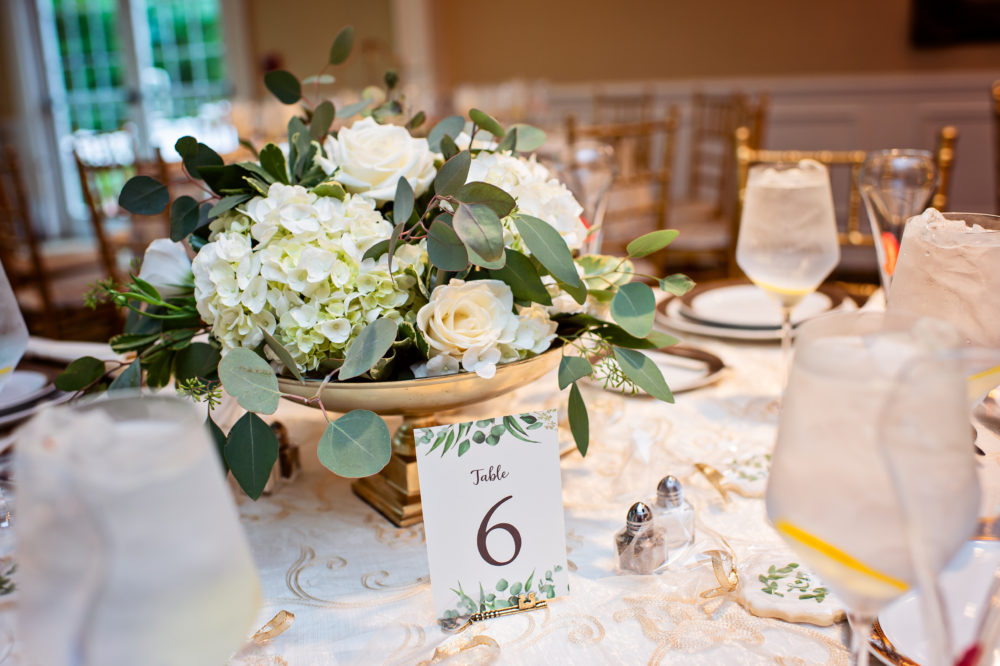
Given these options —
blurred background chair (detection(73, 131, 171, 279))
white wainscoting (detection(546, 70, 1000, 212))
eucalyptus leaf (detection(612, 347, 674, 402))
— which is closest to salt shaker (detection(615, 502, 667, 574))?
eucalyptus leaf (detection(612, 347, 674, 402))

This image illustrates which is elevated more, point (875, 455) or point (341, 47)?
point (341, 47)

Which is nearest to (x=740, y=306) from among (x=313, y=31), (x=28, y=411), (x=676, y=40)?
(x=28, y=411)

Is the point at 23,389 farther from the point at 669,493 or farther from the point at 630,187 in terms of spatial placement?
the point at 630,187

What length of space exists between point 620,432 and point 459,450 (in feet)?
1.21

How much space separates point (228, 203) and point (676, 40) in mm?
4767

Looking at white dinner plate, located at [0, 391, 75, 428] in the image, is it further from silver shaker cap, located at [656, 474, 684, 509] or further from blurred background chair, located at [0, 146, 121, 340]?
blurred background chair, located at [0, 146, 121, 340]

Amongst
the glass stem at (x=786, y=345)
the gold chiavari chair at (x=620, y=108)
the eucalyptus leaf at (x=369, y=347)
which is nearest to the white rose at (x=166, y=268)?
the eucalyptus leaf at (x=369, y=347)

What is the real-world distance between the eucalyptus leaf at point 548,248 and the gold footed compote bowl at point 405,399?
9 cm

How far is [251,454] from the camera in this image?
69cm

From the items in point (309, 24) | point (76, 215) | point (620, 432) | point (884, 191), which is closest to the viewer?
point (620, 432)

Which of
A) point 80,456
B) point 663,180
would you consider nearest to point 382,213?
point 80,456

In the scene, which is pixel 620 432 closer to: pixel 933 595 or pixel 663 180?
pixel 933 595

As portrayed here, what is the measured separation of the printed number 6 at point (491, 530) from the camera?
2.13 feet

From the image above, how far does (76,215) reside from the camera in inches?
275
